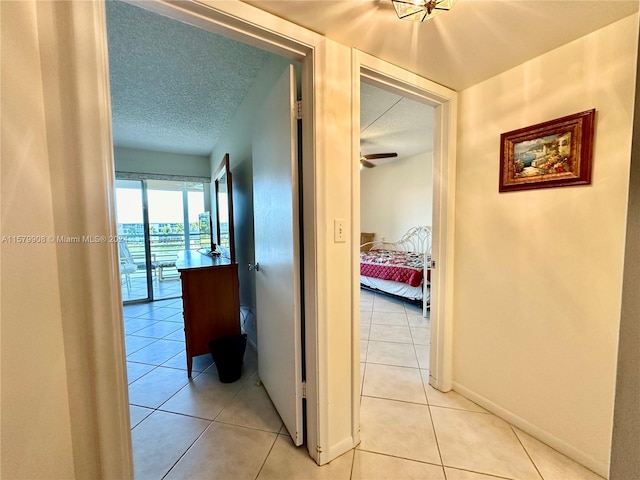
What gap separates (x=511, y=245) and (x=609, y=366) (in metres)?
0.70

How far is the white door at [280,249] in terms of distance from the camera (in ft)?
4.34

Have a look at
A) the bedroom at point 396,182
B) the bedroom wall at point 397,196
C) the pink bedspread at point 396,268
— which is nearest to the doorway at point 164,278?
the bedroom at point 396,182

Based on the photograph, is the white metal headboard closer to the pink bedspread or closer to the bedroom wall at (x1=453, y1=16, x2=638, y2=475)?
the pink bedspread

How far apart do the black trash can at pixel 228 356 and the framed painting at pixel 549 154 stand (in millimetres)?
2179

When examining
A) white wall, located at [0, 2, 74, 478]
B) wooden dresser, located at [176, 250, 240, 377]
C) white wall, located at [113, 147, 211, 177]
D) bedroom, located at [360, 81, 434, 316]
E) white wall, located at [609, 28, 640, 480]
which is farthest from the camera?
white wall, located at [113, 147, 211, 177]

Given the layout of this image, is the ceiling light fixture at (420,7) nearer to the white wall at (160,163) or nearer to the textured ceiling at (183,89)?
the textured ceiling at (183,89)

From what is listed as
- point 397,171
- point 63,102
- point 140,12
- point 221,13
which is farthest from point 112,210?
point 397,171

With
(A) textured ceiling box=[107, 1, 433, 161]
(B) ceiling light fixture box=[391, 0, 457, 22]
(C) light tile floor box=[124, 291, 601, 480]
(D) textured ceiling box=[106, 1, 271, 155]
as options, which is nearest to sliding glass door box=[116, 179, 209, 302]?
(A) textured ceiling box=[107, 1, 433, 161]

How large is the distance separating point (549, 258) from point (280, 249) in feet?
4.90

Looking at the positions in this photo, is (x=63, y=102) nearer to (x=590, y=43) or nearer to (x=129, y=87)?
(x=129, y=87)

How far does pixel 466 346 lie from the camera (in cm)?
180

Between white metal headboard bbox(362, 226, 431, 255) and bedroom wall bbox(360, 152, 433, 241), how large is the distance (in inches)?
4.3

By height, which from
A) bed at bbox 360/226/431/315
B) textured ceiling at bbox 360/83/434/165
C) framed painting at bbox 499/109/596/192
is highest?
textured ceiling at bbox 360/83/434/165

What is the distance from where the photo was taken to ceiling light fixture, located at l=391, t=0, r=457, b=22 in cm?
97
